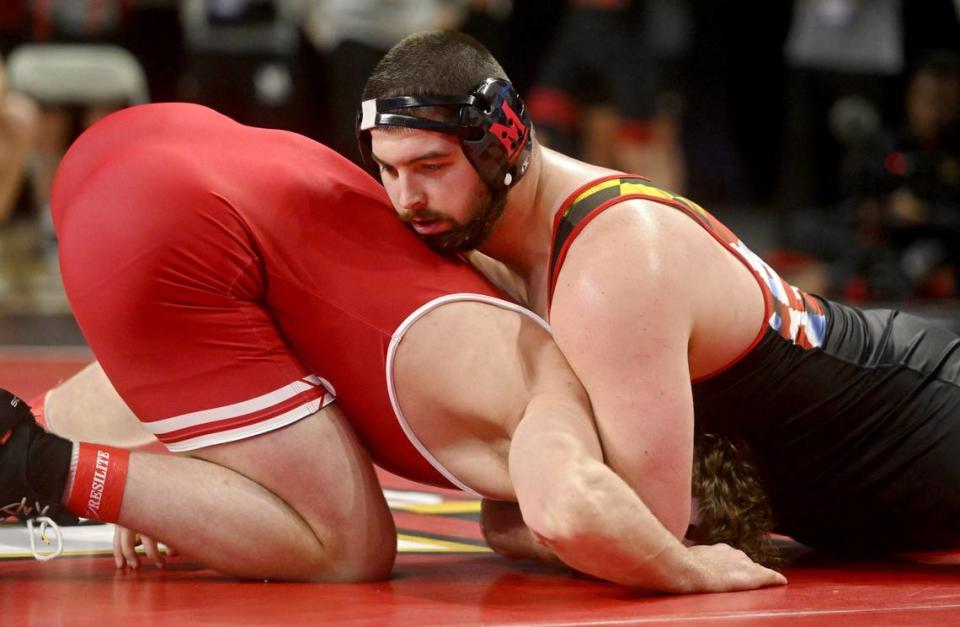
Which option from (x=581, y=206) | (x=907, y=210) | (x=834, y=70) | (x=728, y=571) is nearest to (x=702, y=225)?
(x=581, y=206)

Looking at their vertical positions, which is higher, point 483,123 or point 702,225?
point 483,123

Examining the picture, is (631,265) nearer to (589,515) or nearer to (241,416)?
(589,515)

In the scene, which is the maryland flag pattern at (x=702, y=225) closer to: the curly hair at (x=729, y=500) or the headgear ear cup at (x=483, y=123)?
the headgear ear cup at (x=483, y=123)

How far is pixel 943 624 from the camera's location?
241cm

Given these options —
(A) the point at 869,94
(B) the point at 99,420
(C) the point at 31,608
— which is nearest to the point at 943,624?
(C) the point at 31,608

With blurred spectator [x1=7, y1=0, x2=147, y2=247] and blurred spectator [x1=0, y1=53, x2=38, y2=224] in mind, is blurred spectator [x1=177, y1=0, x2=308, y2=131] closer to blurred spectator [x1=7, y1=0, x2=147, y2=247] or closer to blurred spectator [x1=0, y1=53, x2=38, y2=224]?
blurred spectator [x1=7, y1=0, x2=147, y2=247]

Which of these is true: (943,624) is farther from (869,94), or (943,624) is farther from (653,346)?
(869,94)

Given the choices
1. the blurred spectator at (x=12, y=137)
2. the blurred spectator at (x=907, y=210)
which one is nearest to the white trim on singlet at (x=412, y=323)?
the blurred spectator at (x=12, y=137)

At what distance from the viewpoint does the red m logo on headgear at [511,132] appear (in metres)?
2.86

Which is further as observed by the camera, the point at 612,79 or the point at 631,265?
the point at 612,79

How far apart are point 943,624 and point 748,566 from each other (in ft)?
1.30

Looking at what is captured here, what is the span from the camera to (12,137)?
732cm

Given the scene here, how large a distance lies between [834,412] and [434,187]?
864 mm

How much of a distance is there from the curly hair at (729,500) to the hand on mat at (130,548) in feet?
3.25
